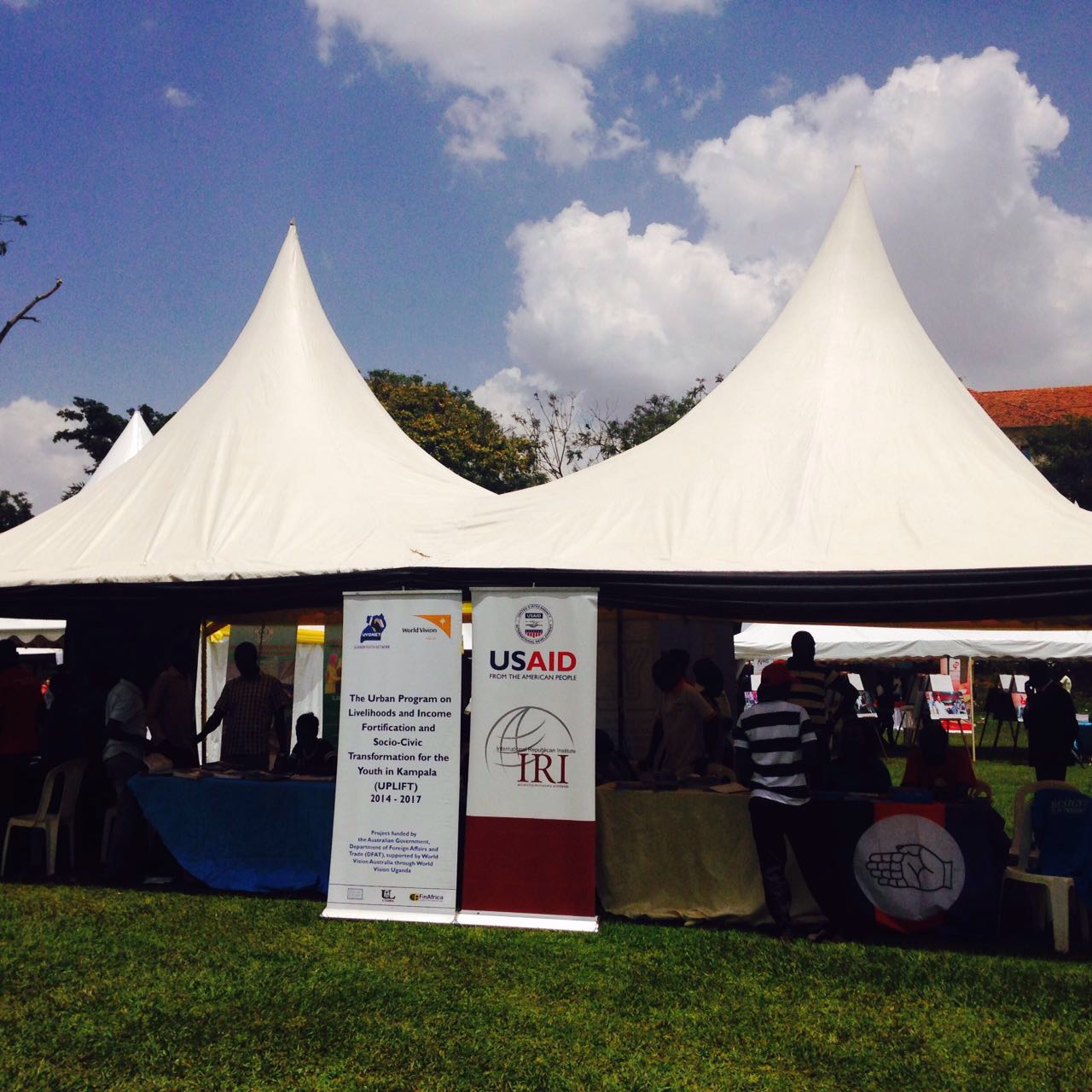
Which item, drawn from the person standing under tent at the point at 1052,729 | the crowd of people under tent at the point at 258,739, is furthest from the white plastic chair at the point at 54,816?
the person standing under tent at the point at 1052,729

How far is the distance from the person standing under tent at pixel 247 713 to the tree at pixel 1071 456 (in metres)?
33.5

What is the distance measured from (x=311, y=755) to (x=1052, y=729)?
23.1ft

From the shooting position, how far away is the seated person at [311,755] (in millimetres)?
8079

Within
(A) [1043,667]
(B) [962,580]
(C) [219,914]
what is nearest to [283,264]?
(C) [219,914]

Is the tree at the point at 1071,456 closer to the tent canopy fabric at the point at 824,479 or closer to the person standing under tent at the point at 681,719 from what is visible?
the tent canopy fabric at the point at 824,479

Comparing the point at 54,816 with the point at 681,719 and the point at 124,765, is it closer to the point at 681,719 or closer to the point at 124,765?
the point at 124,765

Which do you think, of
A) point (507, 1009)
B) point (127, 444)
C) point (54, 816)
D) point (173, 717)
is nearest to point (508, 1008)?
point (507, 1009)

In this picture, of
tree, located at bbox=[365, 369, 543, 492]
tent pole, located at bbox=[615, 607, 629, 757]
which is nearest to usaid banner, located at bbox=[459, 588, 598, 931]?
tent pole, located at bbox=[615, 607, 629, 757]

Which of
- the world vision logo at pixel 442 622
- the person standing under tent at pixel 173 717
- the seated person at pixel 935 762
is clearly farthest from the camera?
the person standing under tent at pixel 173 717

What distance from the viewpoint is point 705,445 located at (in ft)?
25.0

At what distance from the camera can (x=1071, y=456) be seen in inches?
1432

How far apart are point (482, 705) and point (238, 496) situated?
3095 millimetres

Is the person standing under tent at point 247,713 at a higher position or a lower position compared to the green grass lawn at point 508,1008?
higher

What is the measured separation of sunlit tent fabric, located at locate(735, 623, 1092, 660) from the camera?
637 inches
